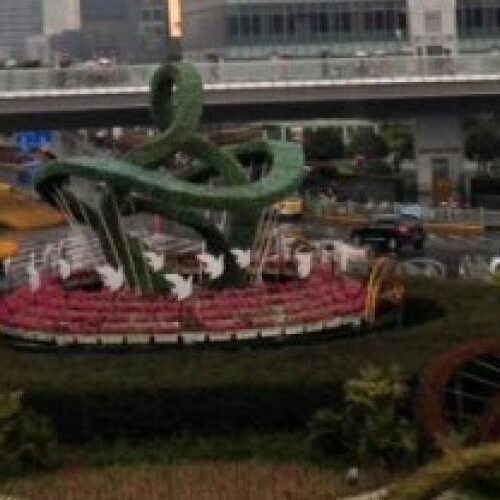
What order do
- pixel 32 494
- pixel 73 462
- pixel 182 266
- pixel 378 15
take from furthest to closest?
pixel 378 15, pixel 182 266, pixel 73 462, pixel 32 494

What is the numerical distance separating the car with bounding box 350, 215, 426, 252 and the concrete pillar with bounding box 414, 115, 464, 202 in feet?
42.8

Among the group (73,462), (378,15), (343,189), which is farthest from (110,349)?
(378,15)

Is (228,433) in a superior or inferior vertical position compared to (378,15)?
inferior

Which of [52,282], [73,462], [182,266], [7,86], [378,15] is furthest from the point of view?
[378,15]

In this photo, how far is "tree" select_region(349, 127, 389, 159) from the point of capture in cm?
7494

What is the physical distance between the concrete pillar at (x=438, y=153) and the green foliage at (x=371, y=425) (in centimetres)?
4050

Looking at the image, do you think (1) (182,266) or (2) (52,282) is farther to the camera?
(1) (182,266)

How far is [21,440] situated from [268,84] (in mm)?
32535

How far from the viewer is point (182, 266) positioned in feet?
76.0

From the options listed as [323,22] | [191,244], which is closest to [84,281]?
[191,244]

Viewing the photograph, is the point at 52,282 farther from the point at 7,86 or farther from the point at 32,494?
the point at 7,86

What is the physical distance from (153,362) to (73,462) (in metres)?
1.76

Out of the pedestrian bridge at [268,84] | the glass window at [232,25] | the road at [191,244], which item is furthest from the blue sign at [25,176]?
the pedestrian bridge at [268,84]

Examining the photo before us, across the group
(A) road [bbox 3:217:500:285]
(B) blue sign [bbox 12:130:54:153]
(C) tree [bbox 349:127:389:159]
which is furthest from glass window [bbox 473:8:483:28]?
(A) road [bbox 3:217:500:285]
